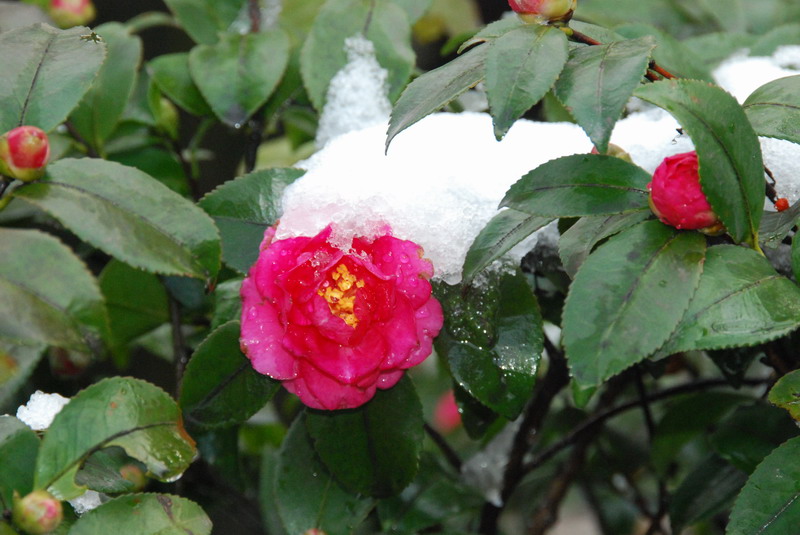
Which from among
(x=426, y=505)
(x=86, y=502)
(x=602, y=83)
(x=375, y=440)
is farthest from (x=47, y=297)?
(x=426, y=505)

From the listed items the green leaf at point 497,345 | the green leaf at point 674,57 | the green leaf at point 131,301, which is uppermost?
the green leaf at point 674,57

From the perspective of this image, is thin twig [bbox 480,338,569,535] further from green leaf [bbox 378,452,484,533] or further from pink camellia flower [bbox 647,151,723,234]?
pink camellia flower [bbox 647,151,723,234]

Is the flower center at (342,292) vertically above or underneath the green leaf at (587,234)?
underneath

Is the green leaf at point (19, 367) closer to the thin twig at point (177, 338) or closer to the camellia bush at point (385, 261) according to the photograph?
the camellia bush at point (385, 261)

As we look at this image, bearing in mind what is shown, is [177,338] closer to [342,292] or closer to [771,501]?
[342,292]

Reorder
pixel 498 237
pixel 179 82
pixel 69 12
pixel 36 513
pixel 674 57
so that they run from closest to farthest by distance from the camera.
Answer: pixel 36 513
pixel 498 237
pixel 674 57
pixel 179 82
pixel 69 12

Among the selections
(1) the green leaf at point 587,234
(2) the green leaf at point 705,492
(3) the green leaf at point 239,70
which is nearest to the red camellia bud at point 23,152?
(3) the green leaf at point 239,70

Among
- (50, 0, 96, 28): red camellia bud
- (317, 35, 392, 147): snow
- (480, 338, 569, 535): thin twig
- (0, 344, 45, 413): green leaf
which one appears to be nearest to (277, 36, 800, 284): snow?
(317, 35, 392, 147): snow
